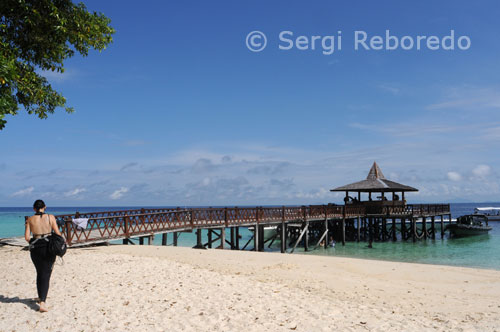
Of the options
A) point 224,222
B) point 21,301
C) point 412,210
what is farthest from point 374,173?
point 21,301

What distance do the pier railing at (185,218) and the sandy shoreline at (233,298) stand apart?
3.36 m

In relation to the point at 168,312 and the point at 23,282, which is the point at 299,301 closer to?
the point at 168,312

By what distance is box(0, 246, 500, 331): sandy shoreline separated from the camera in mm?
7207

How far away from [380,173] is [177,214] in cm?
2537

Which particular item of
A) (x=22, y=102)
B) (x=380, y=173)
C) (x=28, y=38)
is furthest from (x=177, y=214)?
(x=380, y=173)

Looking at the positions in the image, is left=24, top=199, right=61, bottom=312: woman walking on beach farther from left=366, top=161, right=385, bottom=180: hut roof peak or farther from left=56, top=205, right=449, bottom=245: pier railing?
left=366, top=161, right=385, bottom=180: hut roof peak

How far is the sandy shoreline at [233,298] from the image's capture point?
284 inches

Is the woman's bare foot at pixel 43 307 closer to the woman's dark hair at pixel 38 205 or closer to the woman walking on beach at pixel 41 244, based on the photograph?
the woman walking on beach at pixel 41 244

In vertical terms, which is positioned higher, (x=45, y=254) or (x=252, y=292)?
(x=45, y=254)

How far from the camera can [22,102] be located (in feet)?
56.9

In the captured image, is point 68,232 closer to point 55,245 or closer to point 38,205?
point 38,205

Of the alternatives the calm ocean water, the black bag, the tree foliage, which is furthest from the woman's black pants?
the calm ocean water

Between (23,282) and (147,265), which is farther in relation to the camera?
(147,265)

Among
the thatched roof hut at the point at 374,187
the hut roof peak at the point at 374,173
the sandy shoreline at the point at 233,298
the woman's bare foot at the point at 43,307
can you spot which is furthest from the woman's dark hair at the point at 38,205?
the hut roof peak at the point at 374,173
